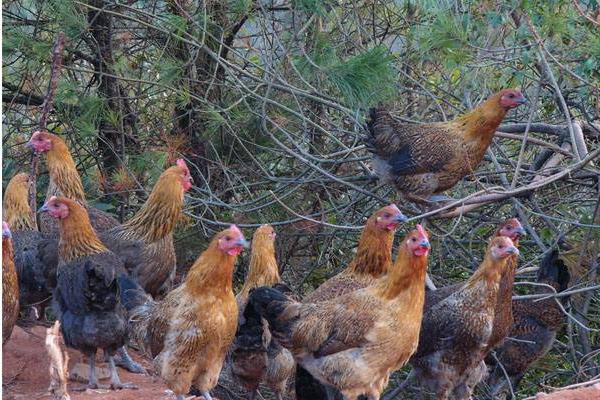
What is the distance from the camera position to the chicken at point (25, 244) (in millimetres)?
6520

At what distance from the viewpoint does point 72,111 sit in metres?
7.74

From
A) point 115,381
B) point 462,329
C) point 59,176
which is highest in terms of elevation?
point 59,176

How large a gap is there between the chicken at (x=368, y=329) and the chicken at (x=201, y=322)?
37 cm

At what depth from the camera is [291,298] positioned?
5.46m

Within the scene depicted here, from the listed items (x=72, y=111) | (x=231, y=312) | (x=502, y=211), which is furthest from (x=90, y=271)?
(x=502, y=211)

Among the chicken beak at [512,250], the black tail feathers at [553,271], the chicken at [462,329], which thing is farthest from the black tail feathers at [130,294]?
the black tail feathers at [553,271]

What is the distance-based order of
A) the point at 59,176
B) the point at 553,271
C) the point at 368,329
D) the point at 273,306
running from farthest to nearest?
the point at 59,176 → the point at 553,271 → the point at 273,306 → the point at 368,329

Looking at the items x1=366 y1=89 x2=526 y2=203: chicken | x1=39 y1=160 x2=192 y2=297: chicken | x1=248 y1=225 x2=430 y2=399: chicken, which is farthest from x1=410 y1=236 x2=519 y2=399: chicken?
x1=39 y1=160 x2=192 y2=297: chicken

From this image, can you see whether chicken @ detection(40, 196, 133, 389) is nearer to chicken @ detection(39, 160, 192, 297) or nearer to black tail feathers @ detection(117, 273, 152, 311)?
black tail feathers @ detection(117, 273, 152, 311)

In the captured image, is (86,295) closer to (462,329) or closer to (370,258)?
(370,258)

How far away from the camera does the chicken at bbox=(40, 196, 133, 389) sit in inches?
221

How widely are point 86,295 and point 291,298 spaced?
1307mm

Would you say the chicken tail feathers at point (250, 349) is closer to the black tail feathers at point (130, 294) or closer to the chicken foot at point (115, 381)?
the black tail feathers at point (130, 294)

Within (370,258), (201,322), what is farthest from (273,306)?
(370,258)
